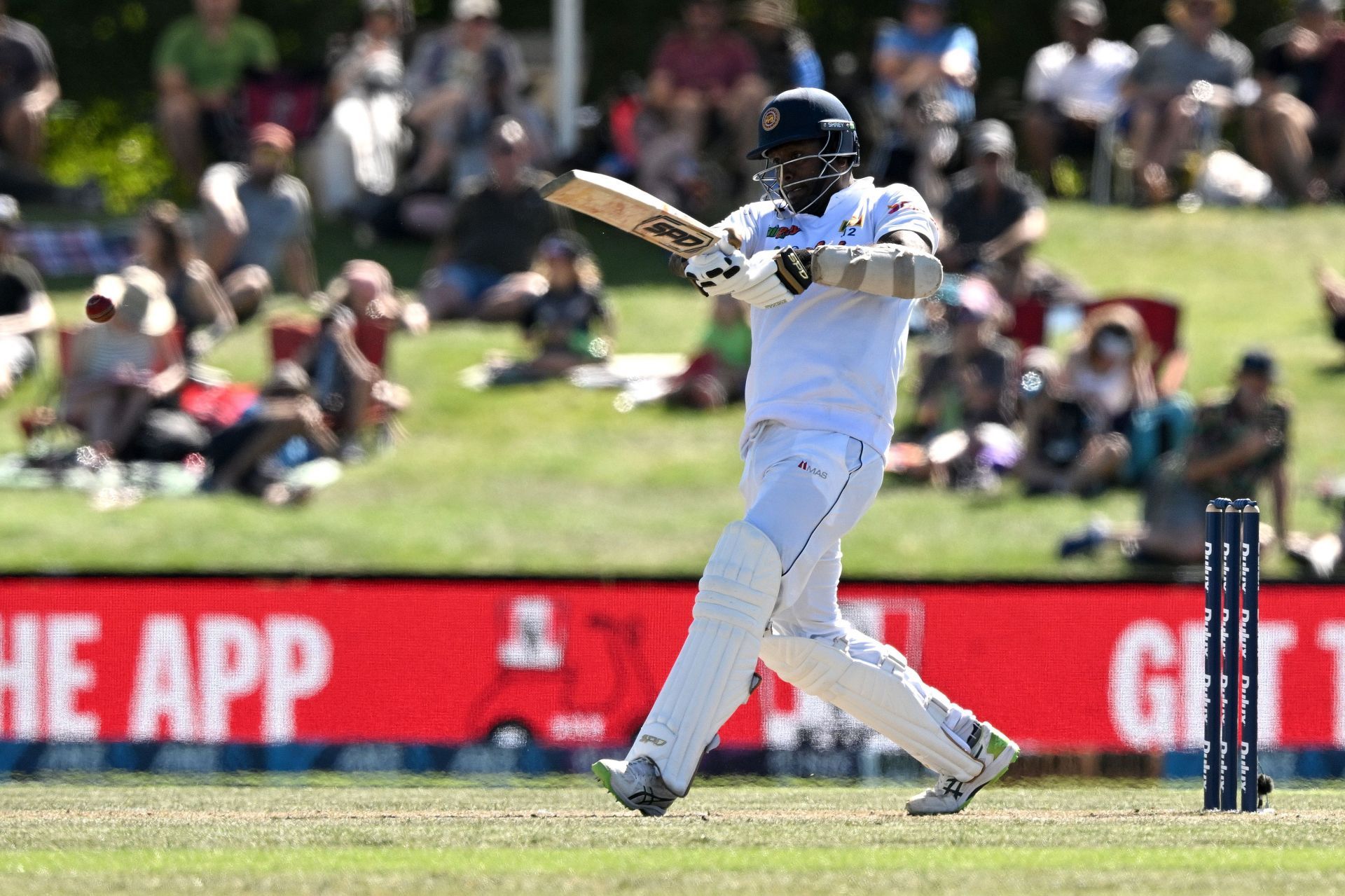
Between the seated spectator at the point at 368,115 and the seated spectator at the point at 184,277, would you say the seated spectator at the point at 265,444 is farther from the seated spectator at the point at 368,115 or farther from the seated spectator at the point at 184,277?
the seated spectator at the point at 368,115

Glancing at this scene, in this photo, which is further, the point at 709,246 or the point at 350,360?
the point at 350,360

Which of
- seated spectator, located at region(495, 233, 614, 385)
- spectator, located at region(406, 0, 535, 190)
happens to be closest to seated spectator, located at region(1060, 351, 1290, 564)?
seated spectator, located at region(495, 233, 614, 385)

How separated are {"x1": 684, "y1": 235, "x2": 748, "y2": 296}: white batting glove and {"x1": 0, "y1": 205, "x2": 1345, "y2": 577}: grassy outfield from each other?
473cm

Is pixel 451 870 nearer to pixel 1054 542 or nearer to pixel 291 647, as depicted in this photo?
pixel 291 647

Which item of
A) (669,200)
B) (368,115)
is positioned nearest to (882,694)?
(669,200)

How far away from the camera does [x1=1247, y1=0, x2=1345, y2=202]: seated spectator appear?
18.7 m

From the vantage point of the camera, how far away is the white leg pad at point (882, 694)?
22.0ft

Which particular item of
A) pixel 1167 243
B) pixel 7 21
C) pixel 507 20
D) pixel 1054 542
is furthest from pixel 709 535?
pixel 507 20

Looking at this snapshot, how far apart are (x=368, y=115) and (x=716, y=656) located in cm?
1338

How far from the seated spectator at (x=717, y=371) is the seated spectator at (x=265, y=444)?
279 centimetres

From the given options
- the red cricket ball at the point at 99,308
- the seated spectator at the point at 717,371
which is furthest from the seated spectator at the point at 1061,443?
the red cricket ball at the point at 99,308

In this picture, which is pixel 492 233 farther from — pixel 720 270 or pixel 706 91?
pixel 720 270

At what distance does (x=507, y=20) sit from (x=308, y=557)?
12.7 m

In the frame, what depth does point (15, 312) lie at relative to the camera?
49.6ft
